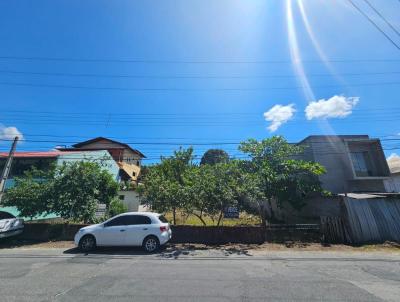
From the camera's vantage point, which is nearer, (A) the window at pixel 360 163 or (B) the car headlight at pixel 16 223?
(B) the car headlight at pixel 16 223

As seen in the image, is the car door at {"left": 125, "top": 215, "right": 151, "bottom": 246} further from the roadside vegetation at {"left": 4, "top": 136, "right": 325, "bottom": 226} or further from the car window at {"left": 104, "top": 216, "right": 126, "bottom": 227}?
the roadside vegetation at {"left": 4, "top": 136, "right": 325, "bottom": 226}

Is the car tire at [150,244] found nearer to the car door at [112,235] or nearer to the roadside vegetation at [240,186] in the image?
the car door at [112,235]

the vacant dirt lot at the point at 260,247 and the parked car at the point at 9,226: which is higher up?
the parked car at the point at 9,226

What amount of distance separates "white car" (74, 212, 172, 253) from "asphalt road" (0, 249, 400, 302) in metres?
0.54

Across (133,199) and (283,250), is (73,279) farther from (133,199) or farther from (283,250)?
(133,199)

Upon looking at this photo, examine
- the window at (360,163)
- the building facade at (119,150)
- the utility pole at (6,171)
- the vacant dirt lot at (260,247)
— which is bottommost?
the vacant dirt lot at (260,247)

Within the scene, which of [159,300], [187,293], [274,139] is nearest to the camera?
[159,300]

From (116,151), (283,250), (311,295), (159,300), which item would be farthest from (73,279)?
(116,151)

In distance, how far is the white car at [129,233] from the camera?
1053 cm

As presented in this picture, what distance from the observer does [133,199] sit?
25000 mm

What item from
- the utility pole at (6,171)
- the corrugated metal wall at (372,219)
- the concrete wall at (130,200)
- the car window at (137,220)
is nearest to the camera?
the car window at (137,220)

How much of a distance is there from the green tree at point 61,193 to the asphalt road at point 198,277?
4.60 meters

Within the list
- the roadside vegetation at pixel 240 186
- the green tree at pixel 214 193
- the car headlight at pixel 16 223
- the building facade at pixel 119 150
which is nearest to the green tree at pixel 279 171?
the roadside vegetation at pixel 240 186

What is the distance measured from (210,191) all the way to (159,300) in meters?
8.28
